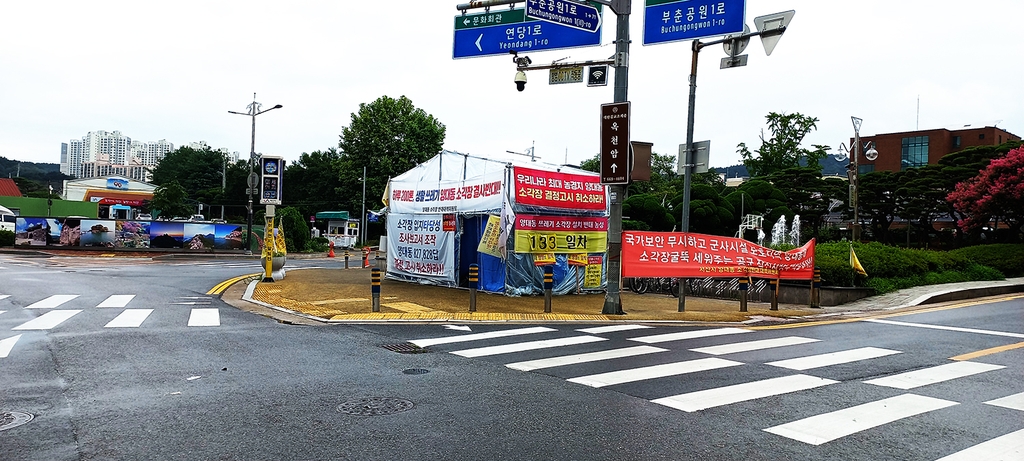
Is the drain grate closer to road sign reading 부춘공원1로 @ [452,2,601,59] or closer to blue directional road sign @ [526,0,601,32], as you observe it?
blue directional road sign @ [526,0,601,32]

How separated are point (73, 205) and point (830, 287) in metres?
73.0

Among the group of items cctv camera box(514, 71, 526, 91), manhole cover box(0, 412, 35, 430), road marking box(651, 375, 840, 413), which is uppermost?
cctv camera box(514, 71, 526, 91)

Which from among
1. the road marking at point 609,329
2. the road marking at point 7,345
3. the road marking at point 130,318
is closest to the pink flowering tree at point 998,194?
the road marking at point 609,329

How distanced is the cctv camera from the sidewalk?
4602mm

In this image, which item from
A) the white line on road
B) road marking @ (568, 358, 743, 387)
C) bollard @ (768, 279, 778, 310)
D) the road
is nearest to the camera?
the road

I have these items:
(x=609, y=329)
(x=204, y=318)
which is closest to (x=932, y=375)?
(x=609, y=329)

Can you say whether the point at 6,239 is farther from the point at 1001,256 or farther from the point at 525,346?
the point at 1001,256

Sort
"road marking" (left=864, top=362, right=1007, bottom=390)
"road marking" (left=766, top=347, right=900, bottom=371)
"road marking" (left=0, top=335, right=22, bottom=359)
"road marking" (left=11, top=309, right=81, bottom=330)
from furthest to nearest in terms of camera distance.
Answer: "road marking" (left=11, top=309, right=81, bottom=330) < "road marking" (left=0, top=335, right=22, bottom=359) < "road marking" (left=766, top=347, right=900, bottom=371) < "road marking" (left=864, top=362, right=1007, bottom=390)

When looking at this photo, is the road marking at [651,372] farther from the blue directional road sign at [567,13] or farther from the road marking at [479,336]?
the blue directional road sign at [567,13]

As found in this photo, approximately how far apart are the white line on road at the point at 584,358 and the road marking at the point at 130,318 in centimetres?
713

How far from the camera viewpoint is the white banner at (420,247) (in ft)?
62.5

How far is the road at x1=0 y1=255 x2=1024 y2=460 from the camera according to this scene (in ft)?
16.3

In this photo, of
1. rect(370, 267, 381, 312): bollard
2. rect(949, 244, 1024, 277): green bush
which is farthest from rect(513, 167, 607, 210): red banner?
rect(949, 244, 1024, 277): green bush

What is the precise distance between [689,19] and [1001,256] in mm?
21039
